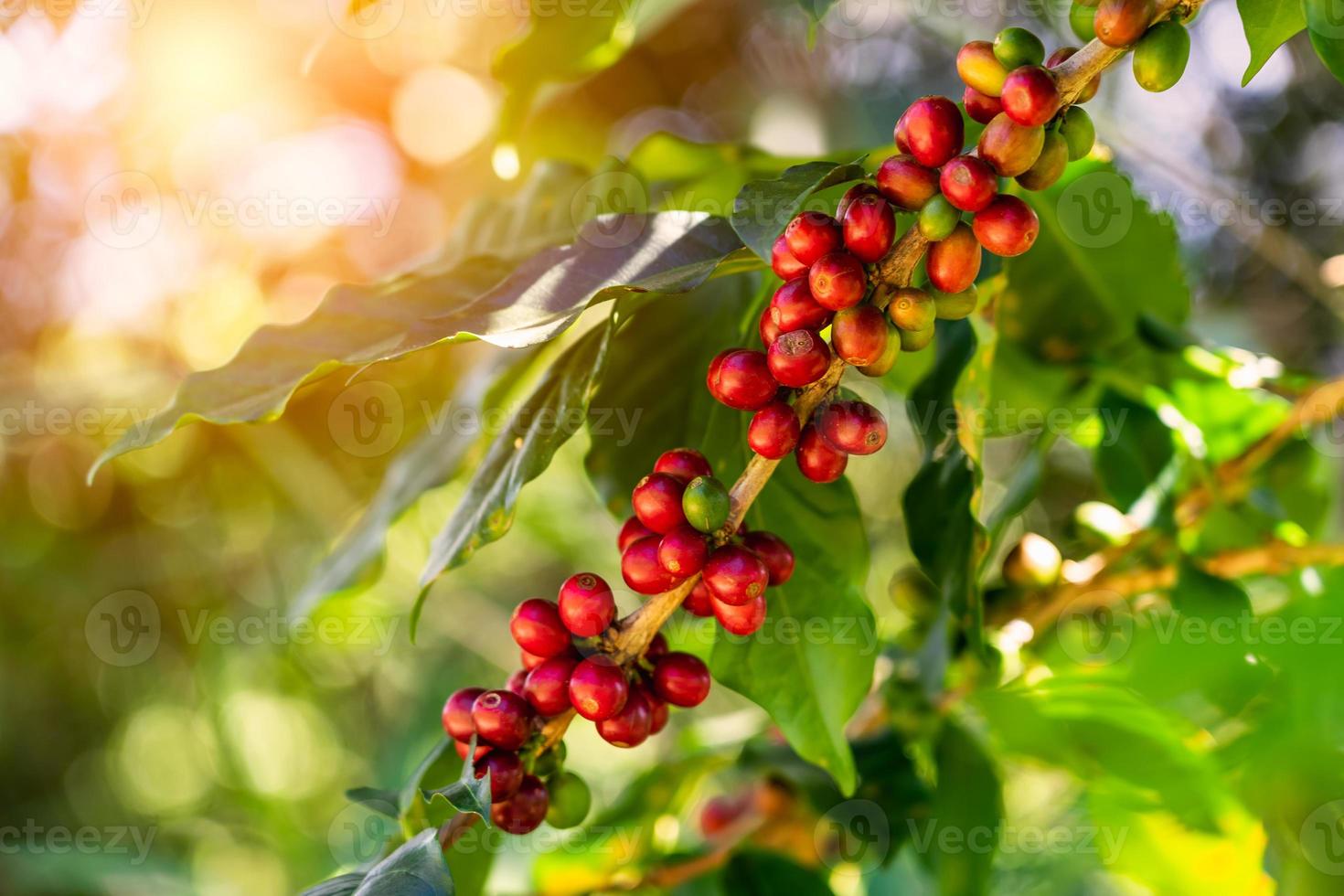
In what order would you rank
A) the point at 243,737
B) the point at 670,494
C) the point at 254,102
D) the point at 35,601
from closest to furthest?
the point at 670,494
the point at 254,102
the point at 243,737
the point at 35,601

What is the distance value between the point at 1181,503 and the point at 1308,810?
0.22m

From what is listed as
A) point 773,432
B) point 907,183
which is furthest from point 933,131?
point 773,432

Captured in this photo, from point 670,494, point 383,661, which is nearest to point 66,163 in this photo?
point 383,661

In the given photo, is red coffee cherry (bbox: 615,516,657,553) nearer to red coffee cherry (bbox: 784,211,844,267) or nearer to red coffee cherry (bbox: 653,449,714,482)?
red coffee cherry (bbox: 653,449,714,482)

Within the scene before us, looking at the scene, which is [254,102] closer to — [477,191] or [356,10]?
[477,191]

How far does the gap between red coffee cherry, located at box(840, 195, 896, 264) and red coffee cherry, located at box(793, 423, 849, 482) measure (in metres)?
0.07

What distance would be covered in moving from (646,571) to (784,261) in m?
0.13

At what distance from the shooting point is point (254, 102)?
133 cm

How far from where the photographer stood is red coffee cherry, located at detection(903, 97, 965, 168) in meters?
0.33

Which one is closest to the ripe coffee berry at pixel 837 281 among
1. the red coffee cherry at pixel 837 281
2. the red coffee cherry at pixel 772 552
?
the red coffee cherry at pixel 837 281

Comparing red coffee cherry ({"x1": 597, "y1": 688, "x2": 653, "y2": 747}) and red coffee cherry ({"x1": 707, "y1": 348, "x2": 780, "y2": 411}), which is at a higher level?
red coffee cherry ({"x1": 707, "y1": 348, "x2": 780, "y2": 411})

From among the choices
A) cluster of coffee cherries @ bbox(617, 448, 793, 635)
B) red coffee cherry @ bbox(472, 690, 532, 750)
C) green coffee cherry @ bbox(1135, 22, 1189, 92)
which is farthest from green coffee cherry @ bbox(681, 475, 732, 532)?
green coffee cherry @ bbox(1135, 22, 1189, 92)

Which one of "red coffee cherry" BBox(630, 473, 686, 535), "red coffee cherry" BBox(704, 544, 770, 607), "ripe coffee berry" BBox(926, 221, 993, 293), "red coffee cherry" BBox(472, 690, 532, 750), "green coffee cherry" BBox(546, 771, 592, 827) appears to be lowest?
"green coffee cherry" BBox(546, 771, 592, 827)

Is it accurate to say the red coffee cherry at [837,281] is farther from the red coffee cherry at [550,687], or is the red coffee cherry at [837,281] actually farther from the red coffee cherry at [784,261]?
the red coffee cherry at [550,687]
